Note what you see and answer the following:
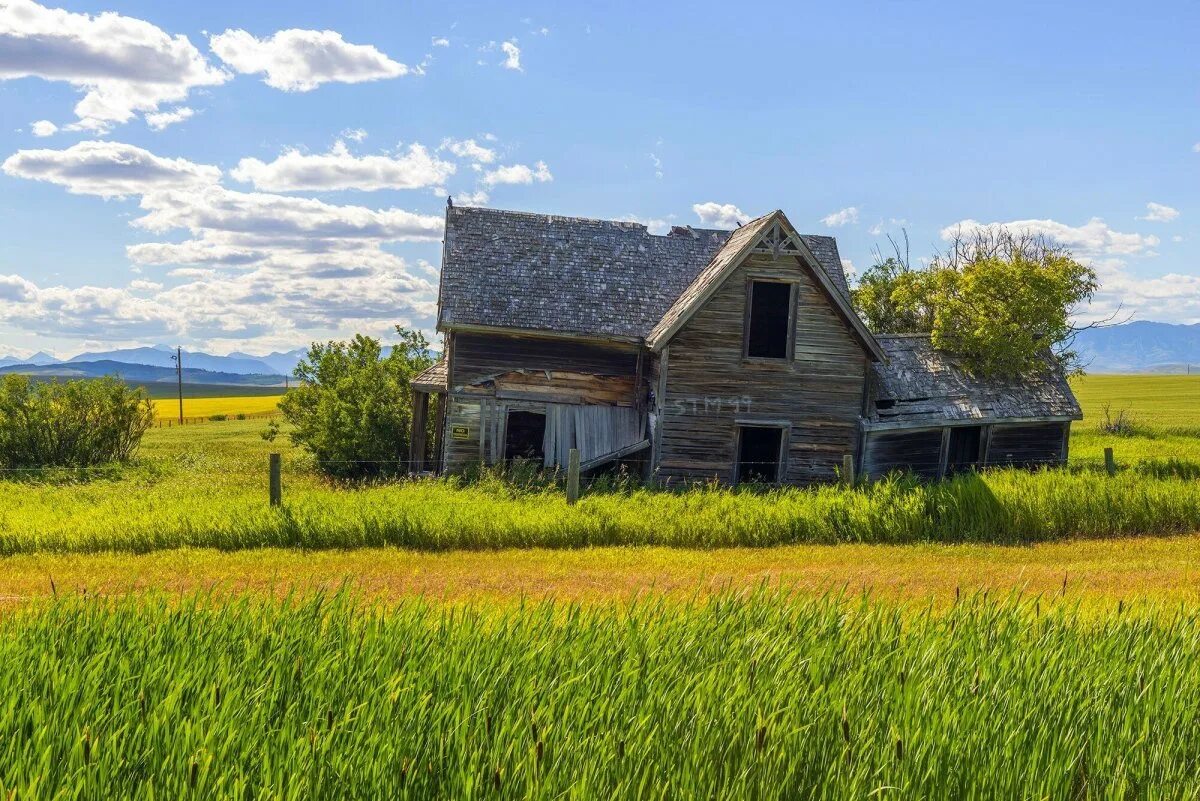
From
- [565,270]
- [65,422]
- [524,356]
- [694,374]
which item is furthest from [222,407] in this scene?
[694,374]

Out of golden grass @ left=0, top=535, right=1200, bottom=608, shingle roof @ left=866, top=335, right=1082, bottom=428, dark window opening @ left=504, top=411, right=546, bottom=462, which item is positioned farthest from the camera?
dark window opening @ left=504, top=411, right=546, bottom=462

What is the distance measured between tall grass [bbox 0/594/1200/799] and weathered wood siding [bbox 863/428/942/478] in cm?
1726

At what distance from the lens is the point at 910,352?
83.6 feet

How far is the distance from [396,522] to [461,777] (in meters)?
11.6

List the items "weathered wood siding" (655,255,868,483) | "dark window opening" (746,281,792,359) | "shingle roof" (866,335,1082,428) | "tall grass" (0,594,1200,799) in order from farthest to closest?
"shingle roof" (866,335,1082,428) → "dark window opening" (746,281,792,359) → "weathered wood siding" (655,255,868,483) → "tall grass" (0,594,1200,799)

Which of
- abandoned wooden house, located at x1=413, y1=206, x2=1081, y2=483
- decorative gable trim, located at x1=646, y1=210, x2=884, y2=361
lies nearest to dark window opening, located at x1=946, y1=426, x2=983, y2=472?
abandoned wooden house, located at x1=413, y1=206, x2=1081, y2=483

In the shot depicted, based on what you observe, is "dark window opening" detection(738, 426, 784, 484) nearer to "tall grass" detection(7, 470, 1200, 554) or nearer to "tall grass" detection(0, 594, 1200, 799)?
"tall grass" detection(7, 470, 1200, 554)

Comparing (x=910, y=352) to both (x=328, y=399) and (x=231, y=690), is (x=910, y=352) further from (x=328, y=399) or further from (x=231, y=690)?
(x=231, y=690)

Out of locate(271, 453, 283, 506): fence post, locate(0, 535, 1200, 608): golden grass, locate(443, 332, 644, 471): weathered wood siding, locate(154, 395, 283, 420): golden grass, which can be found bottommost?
locate(154, 395, 283, 420): golden grass

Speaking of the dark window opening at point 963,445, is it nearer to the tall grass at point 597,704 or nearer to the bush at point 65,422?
the tall grass at point 597,704

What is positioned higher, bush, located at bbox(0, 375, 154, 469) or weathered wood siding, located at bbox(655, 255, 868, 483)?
weathered wood siding, located at bbox(655, 255, 868, 483)

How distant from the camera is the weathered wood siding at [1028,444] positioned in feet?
79.5

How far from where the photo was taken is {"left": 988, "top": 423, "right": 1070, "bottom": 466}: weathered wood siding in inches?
953

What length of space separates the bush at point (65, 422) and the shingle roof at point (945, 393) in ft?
75.9
